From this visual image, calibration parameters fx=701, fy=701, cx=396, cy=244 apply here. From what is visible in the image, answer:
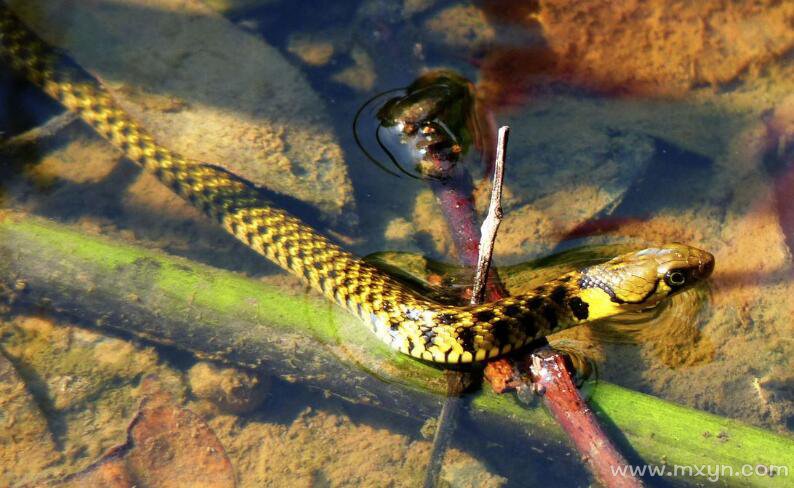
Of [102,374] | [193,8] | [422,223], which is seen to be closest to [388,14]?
[193,8]

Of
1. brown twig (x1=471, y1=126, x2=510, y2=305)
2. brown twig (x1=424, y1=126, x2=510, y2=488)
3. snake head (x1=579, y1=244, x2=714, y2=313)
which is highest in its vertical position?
snake head (x1=579, y1=244, x2=714, y2=313)

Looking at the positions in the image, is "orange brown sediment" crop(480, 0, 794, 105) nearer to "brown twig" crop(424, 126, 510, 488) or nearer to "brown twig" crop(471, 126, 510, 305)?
"brown twig" crop(424, 126, 510, 488)

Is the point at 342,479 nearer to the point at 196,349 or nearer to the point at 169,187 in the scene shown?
the point at 196,349

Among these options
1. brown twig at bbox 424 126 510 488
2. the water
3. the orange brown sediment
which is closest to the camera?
brown twig at bbox 424 126 510 488

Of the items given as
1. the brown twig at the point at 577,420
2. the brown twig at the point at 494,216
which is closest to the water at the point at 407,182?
the brown twig at the point at 577,420

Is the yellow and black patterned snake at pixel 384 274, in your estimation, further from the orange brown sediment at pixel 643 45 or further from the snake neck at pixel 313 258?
the orange brown sediment at pixel 643 45

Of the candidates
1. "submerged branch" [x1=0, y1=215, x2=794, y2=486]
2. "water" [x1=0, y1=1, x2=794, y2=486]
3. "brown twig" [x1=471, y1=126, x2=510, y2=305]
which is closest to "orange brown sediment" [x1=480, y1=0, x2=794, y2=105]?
"water" [x1=0, y1=1, x2=794, y2=486]
